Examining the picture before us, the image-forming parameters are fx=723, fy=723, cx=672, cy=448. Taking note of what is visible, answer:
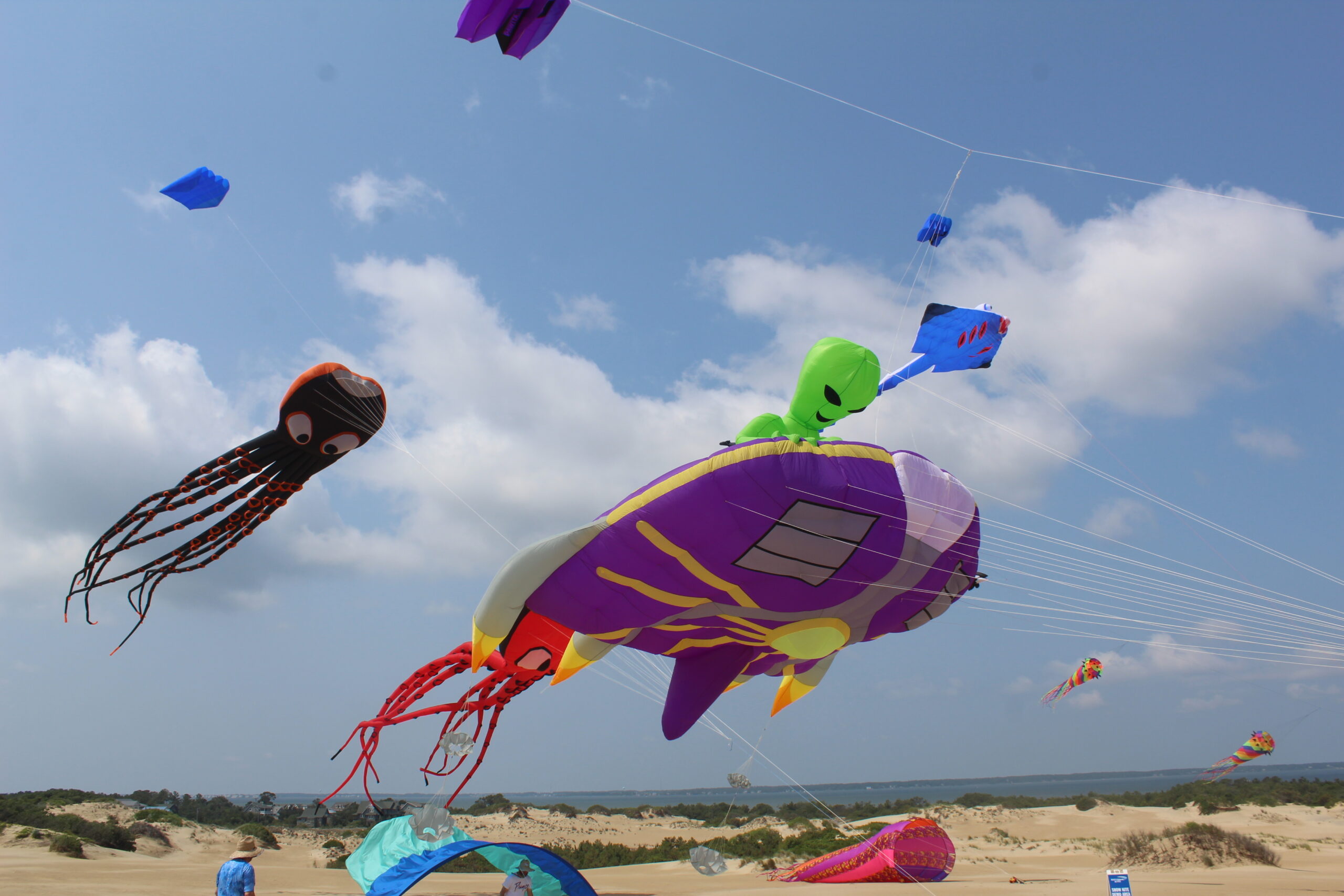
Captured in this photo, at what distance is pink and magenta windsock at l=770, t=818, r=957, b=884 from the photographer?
13148 mm

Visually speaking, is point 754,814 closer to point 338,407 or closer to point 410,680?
point 410,680

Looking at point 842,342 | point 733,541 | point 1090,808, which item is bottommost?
point 1090,808

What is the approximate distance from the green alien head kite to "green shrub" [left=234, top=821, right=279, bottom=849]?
22.0 m

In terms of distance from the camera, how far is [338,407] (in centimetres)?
642

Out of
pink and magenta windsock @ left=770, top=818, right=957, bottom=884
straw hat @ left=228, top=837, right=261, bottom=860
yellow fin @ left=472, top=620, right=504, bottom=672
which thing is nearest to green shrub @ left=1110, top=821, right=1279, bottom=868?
pink and magenta windsock @ left=770, top=818, right=957, bottom=884

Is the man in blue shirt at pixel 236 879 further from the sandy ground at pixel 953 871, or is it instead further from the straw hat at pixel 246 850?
the sandy ground at pixel 953 871

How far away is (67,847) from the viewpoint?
15023 millimetres

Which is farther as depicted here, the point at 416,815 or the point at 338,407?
the point at 416,815

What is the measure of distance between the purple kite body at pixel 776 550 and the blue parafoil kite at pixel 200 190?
4828 millimetres

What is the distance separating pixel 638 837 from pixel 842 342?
28.6 meters

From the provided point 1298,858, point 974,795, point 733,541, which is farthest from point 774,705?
point 974,795

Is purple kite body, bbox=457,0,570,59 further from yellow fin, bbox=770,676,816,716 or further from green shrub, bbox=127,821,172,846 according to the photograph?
green shrub, bbox=127,821,172,846

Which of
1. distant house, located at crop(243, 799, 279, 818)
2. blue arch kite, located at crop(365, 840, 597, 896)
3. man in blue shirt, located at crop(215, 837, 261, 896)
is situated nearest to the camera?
man in blue shirt, located at crop(215, 837, 261, 896)

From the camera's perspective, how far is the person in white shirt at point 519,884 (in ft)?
25.3
